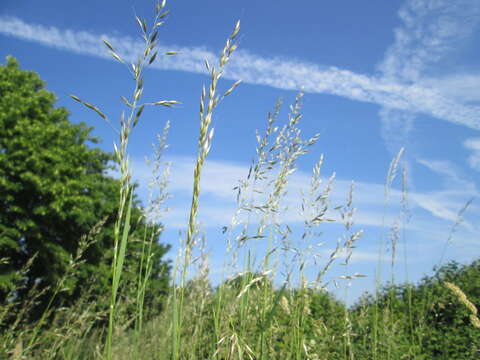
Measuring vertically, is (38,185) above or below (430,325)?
above

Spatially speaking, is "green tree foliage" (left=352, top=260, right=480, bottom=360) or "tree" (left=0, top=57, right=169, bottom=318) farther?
"tree" (left=0, top=57, right=169, bottom=318)

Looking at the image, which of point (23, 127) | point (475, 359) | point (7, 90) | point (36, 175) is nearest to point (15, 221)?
point (36, 175)

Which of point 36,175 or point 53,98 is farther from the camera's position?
point 53,98

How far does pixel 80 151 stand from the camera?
60.0 feet

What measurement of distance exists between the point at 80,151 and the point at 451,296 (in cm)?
1673

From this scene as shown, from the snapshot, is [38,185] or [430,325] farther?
[38,185]

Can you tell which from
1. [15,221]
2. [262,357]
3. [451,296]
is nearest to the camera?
[262,357]

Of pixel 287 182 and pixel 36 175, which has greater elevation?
pixel 36 175

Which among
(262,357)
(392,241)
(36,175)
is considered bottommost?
(262,357)

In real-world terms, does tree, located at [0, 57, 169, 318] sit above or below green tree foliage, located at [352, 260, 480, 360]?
above

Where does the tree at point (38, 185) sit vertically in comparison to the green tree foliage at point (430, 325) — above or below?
above

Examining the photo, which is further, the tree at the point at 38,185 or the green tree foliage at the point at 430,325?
the tree at the point at 38,185

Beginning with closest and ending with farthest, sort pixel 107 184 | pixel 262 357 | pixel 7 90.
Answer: pixel 262 357 < pixel 7 90 < pixel 107 184

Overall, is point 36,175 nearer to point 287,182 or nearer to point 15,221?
point 15,221
